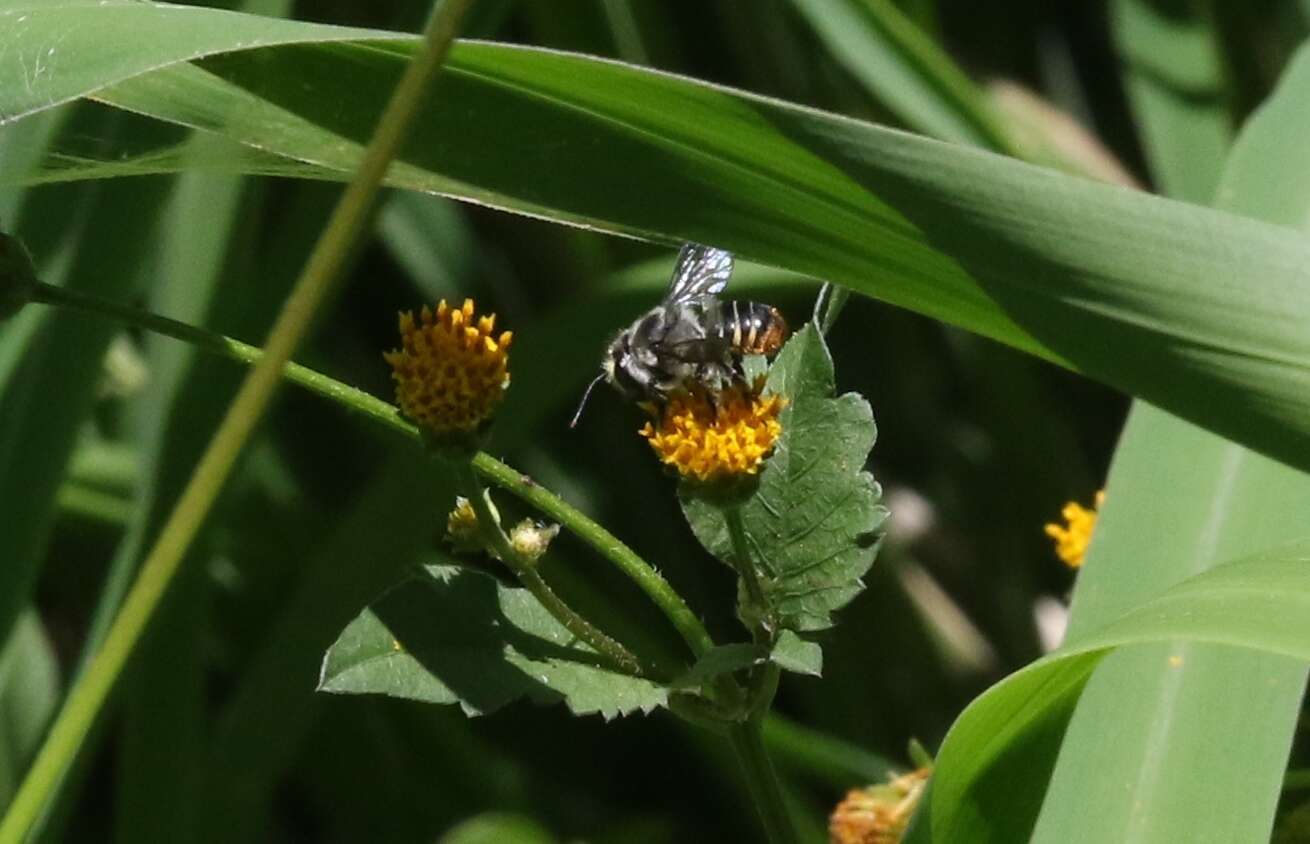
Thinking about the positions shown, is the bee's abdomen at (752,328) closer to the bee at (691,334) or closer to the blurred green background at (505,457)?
the bee at (691,334)

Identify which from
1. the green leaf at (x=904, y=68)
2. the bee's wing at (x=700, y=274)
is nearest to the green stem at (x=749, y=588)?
the bee's wing at (x=700, y=274)

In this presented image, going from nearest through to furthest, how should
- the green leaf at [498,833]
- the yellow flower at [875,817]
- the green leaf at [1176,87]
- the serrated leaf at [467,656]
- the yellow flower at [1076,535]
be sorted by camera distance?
the serrated leaf at [467,656]
the yellow flower at [875,817]
the yellow flower at [1076,535]
the green leaf at [498,833]
the green leaf at [1176,87]

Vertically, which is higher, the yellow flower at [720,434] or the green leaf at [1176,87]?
the green leaf at [1176,87]

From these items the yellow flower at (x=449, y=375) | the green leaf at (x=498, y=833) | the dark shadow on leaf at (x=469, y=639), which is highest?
the yellow flower at (x=449, y=375)

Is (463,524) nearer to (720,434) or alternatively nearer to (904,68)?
(720,434)

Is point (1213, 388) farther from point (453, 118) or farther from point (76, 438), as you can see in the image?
point (76, 438)

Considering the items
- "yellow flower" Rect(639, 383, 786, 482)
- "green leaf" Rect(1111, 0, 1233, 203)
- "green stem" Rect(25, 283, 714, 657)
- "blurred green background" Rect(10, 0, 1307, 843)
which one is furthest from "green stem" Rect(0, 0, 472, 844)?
→ "green leaf" Rect(1111, 0, 1233, 203)

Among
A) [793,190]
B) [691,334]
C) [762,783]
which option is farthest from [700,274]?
[762,783]
